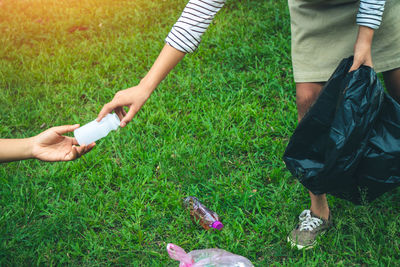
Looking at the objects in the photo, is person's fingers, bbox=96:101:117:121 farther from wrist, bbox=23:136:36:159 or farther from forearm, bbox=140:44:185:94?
wrist, bbox=23:136:36:159

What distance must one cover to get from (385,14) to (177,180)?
1.66 meters

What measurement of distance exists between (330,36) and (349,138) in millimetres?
545

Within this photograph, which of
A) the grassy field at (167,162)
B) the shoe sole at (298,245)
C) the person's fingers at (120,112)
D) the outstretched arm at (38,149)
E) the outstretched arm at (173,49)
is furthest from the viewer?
the grassy field at (167,162)

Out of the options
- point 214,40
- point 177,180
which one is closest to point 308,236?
point 177,180

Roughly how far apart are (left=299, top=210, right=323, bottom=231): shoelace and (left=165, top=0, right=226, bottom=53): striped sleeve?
1188 mm

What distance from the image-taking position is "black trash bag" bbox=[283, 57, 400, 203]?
1692mm

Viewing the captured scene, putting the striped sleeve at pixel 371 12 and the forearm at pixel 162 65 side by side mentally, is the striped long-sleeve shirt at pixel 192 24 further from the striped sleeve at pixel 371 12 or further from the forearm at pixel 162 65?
the striped sleeve at pixel 371 12

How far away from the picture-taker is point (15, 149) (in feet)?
6.43

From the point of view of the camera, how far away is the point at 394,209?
2.30 metres

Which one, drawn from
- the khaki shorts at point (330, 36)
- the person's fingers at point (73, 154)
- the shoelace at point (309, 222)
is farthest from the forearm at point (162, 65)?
the shoelace at point (309, 222)

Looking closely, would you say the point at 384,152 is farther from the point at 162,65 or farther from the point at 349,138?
the point at 162,65

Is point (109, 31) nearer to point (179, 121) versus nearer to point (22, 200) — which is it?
point (179, 121)

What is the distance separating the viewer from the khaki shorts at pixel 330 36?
5.98 ft

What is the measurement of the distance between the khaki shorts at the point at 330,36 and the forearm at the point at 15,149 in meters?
1.44
